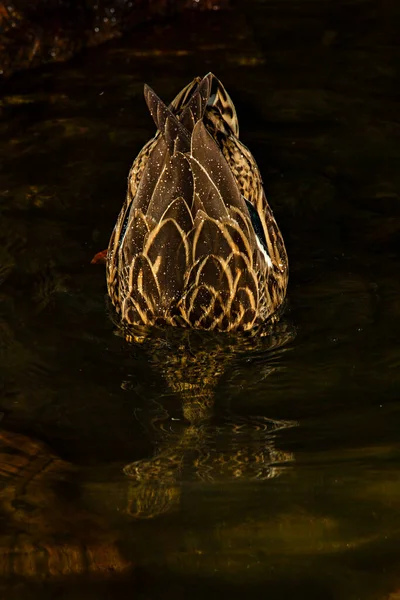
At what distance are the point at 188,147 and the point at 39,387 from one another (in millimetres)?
1596

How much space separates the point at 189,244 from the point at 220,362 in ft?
2.33

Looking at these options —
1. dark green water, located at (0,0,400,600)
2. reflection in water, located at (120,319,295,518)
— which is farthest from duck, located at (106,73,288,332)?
dark green water, located at (0,0,400,600)

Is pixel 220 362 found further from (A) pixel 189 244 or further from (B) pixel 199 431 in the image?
(B) pixel 199 431

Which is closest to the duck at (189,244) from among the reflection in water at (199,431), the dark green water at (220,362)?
the reflection in water at (199,431)

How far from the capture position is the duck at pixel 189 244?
673 cm

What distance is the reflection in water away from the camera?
5637 mm

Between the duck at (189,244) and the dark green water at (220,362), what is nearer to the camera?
the dark green water at (220,362)

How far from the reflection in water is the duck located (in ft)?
0.46

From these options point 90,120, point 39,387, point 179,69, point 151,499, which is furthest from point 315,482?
point 179,69

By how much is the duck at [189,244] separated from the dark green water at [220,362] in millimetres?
252

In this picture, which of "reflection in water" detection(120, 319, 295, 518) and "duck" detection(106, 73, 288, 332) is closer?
"reflection in water" detection(120, 319, 295, 518)

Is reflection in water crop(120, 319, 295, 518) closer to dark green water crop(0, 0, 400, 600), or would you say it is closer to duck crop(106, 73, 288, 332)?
dark green water crop(0, 0, 400, 600)

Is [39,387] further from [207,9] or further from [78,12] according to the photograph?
[207,9]

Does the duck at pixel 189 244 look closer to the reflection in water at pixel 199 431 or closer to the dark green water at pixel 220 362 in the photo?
the reflection in water at pixel 199 431
